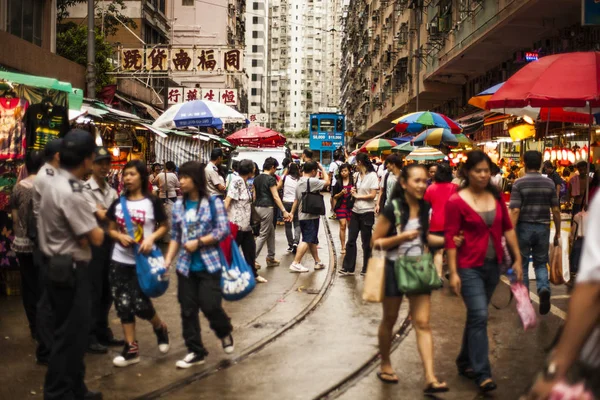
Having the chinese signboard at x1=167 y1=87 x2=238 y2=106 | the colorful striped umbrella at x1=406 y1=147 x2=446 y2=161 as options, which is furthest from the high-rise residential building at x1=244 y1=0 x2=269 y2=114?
the colorful striped umbrella at x1=406 y1=147 x2=446 y2=161

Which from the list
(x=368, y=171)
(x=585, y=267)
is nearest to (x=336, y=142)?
(x=368, y=171)

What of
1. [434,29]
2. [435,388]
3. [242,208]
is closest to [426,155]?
[242,208]

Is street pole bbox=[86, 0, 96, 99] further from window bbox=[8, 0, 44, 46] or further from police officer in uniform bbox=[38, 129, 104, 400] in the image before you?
police officer in uniform bbox=[38, 129, 104, 400]

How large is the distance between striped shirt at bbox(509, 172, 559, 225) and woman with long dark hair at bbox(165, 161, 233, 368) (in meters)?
3.70

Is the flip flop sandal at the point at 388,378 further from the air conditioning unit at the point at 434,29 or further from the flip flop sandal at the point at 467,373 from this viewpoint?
the air conditioning unit at the point at 434,29

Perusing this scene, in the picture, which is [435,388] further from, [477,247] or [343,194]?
[343,194]

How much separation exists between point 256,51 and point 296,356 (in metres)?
110

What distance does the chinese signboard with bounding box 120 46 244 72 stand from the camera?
2453 cm

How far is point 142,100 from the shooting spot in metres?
27.9

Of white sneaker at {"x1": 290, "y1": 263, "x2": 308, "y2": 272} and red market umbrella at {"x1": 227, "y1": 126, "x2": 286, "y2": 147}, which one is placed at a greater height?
red market umbrella at {"x1": 227, "y1": 126, "x2": 286, "y2": 147}

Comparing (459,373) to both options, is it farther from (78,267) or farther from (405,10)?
(405,10)

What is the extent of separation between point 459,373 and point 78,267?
321 centimetres

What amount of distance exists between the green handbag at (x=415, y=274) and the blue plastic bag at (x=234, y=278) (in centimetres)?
142

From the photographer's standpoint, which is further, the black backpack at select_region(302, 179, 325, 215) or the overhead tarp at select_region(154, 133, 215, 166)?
the overhead tarp at select_region(154, 133, 215, 166)
